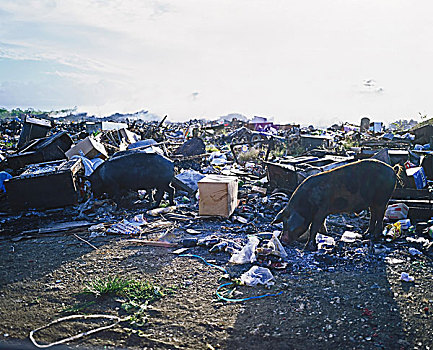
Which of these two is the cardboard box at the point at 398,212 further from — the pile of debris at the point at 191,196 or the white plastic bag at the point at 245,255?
the white plastic bag at the point at 245,255

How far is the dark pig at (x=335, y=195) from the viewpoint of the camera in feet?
18.4

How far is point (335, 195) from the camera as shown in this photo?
5617 mm

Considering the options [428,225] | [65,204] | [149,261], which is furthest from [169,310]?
[65,204]

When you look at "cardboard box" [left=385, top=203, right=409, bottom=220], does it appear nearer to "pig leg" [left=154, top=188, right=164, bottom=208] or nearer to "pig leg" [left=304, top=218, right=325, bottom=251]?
"pig leg" [left=304, top=218, right=325, bottom=251]

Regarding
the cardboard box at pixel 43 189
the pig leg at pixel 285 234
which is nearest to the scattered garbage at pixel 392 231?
the pig leg at pixel 285 234

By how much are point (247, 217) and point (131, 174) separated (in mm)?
2794

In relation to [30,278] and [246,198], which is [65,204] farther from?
[246,198]

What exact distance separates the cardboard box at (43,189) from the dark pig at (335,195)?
15.4ft

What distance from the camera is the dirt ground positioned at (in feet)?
11.3

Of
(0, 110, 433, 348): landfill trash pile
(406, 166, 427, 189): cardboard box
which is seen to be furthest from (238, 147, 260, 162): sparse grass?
(406, 166, 427, 189): cardboard box

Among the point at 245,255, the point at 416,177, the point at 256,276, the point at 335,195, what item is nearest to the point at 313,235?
the point at 335,195

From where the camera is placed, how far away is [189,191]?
9430 mm

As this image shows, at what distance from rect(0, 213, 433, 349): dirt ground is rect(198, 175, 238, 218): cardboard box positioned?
1415 millimetres

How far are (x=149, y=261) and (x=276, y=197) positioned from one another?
3.66m
